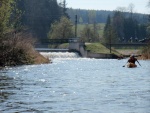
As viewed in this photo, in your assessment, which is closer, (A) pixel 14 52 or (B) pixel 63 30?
(A) pixel 14 52

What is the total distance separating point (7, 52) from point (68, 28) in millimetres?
87274

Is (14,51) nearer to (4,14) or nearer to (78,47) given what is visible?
(4,14)

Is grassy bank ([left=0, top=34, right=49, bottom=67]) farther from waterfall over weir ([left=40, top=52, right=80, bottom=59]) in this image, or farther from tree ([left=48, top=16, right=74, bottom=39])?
tree ([left=48, top=16, right=74, bottom=39])

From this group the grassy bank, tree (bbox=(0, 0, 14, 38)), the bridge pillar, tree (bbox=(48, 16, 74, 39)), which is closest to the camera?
the grassy bank

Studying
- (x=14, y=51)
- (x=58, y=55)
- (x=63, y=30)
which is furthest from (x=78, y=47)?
(x=14, y=51)

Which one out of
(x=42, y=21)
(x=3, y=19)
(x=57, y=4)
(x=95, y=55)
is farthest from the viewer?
(x=57, y=4)

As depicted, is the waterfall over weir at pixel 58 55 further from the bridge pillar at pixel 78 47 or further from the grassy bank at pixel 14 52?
the grassy bank at pixel 14 52

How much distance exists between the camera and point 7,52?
54.9 m

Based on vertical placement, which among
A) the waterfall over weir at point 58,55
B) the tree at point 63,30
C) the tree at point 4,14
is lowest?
the waterfall over weir at point 58,55

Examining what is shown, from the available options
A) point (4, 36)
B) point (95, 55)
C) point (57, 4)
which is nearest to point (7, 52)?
point (4, 36)

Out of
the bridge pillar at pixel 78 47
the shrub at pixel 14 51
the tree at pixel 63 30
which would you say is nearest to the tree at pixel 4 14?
the shrub at pixel 14 51

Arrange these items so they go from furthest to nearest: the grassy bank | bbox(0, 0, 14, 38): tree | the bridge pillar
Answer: the bridge pillar
bbox(0, 0, 14, 38): tree
the grassy bank

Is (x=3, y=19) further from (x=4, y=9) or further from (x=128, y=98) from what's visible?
(x=128, y=98)

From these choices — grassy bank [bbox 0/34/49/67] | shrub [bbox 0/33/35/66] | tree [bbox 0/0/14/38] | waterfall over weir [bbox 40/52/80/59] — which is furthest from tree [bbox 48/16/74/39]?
tree [bbox 0/0/14/38]
